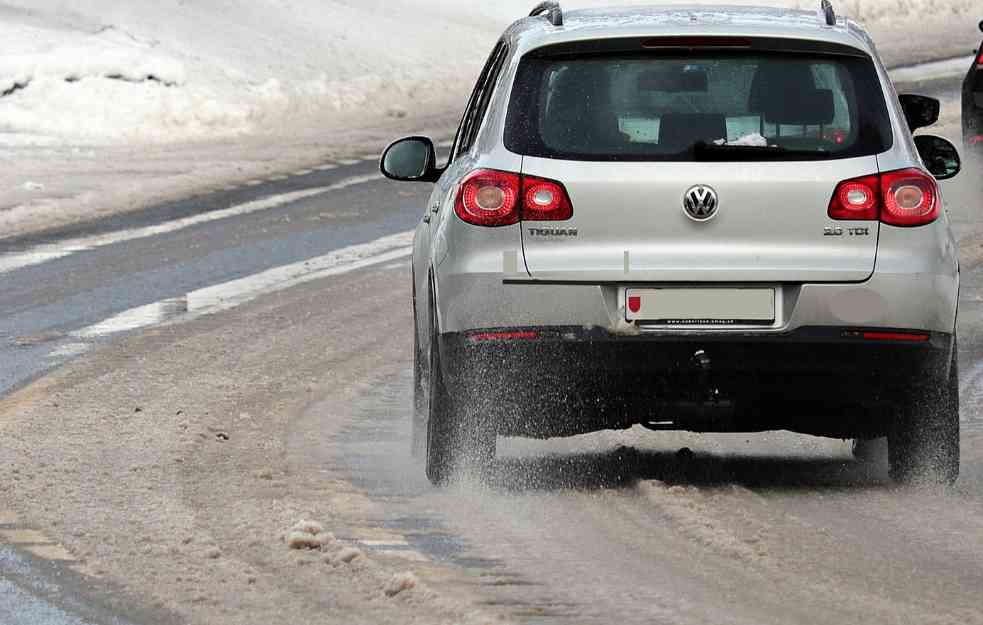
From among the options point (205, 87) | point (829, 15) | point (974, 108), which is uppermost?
point (829, 15)

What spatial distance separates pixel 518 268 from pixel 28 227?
34.9 feet

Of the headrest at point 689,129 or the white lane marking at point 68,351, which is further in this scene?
the white lane marking at point 68,351

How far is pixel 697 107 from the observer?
7.72 metres

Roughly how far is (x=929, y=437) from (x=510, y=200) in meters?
1.60

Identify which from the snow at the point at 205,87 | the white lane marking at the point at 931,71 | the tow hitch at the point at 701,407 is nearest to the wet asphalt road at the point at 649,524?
the tow hitch at the point at 701,407

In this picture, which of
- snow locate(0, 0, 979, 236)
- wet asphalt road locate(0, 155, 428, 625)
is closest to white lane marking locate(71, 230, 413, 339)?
wet asphalt road locate(0, 155, 428, 625)

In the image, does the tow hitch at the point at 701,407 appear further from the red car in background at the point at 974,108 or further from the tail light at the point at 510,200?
the red car in background at the point at 974,108

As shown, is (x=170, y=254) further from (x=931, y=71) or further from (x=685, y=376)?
(x=931, y=71)

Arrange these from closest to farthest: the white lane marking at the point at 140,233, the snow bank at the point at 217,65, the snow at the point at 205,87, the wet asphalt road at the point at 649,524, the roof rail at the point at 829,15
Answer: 1. the wet asphalt road at the point at 649,524
2. the roof rail at the point at 829,15
3. the white lane marking at the point at 140,233
4. the snow at the point at 205,87
5. the snow bank at the point at 217,65

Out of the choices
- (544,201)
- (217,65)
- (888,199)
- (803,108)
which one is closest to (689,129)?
(803,108)

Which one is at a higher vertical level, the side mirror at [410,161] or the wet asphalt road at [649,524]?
→ the side mirror at [410,161]

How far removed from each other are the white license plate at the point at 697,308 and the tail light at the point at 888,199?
15.2 inches

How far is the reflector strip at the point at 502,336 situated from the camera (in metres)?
7.55

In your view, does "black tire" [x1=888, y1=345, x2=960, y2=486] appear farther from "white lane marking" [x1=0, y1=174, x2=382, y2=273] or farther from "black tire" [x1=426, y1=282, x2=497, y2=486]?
"white lane marking" [x1=0, y1=174, x2=382, y2=273]
